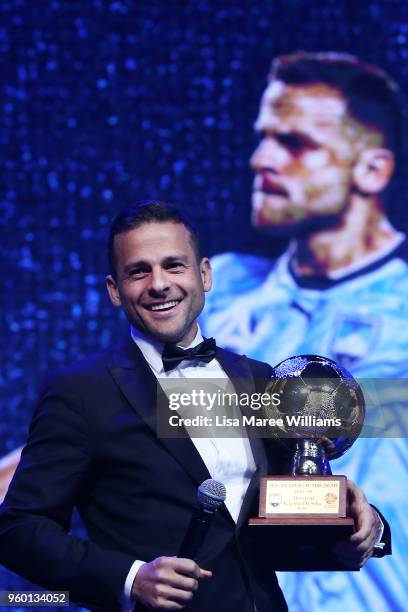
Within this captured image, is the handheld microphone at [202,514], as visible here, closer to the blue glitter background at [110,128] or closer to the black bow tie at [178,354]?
the black bow tie at [178,354]

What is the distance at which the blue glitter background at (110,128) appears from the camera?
270cm

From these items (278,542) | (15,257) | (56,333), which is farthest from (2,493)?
(278,542)

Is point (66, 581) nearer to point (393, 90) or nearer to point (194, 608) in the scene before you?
point (194, 608)

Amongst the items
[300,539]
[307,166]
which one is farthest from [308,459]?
[307,166]

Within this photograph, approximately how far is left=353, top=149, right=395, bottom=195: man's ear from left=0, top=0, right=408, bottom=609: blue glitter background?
0.19 feet

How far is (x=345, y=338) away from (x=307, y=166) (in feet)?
1.78

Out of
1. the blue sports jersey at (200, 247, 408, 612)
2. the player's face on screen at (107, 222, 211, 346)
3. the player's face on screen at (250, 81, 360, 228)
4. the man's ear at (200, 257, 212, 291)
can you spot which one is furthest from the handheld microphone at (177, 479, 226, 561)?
the player's face on screen at (250, 81, 360, 228)

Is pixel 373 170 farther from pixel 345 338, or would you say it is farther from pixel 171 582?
pixel 171 582

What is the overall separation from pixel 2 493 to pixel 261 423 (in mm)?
1258

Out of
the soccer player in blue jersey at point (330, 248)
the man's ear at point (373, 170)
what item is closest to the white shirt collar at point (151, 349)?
the soccer player in blue jersey at point (330, 248)

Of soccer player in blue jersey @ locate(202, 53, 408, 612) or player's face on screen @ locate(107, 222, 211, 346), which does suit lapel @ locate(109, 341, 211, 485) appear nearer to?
player's face on screen @ locate(107, 222, 211, 346)

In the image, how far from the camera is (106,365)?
166 centimetres

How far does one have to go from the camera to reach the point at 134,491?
5.08 feet

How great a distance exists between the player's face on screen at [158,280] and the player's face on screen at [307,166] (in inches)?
43.1
